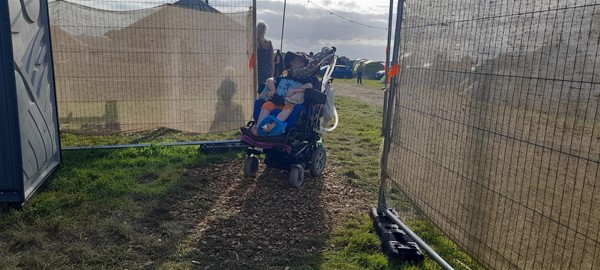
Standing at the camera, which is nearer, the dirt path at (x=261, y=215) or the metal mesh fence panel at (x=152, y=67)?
the dirt path at (x=261, y=215)

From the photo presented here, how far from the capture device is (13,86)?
4.01 meters

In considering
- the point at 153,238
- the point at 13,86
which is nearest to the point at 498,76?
the point at 153,238

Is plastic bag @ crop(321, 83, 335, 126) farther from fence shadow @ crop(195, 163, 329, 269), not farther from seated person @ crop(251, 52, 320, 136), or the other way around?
fence shadow @ crop(195, 163, 329, 269)

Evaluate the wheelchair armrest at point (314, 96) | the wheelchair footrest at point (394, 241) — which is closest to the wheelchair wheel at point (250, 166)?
the wheelchair armrest at point (314, 96)

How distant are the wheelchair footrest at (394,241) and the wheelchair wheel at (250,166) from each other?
1886 millimetres

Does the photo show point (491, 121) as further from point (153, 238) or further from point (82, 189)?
point (82, 189)

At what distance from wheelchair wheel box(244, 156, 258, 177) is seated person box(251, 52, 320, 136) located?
46cm

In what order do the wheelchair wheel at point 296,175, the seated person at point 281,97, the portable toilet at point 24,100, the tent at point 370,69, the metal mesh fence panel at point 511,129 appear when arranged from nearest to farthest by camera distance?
the metal mesh fence panel at point 511,129 < the portable toilet at point 24,100 < the seated person at point 281,97 < the wheelchair wheel at point 296,175 < the tent at point 370,69

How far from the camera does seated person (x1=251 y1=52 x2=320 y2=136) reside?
5.26m

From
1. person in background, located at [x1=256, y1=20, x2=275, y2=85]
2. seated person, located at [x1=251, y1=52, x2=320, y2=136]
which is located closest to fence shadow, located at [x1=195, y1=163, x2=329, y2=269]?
seated person, located at [x1=251, y1=52, x2=320, y2=136]

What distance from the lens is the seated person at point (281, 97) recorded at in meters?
5.26

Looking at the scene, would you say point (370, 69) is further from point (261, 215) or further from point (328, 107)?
point (261, 215)

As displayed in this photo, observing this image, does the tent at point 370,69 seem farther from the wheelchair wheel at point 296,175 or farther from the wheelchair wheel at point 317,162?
the wheelchair wheel at point 296,175

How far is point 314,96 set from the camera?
209 inches
